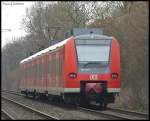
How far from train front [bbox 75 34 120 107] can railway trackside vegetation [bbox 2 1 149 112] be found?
5.80ft

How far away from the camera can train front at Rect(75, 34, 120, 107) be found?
23656 mm

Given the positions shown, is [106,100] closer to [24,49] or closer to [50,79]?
[50,79]

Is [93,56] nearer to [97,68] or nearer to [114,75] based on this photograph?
[97,68]

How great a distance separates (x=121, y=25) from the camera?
101ft

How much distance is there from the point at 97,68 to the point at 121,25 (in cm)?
749

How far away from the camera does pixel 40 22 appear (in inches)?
2662

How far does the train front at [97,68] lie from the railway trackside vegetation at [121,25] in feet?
5.80

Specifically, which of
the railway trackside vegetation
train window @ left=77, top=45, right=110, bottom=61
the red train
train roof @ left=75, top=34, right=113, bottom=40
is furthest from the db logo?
the railway trackside vegetation

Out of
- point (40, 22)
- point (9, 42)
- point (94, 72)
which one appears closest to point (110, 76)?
point (94, 72)

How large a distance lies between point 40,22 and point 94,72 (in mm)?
44552

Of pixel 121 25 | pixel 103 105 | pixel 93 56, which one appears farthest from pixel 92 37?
pixel 121 25

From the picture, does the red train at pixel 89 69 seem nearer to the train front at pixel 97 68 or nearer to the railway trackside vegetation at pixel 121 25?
the train front at pixel 97 68

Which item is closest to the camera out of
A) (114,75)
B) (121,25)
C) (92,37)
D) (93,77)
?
(93,77)

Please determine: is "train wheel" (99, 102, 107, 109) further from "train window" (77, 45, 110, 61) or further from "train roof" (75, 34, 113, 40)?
"train roof" (75, 34, 113, 40)
